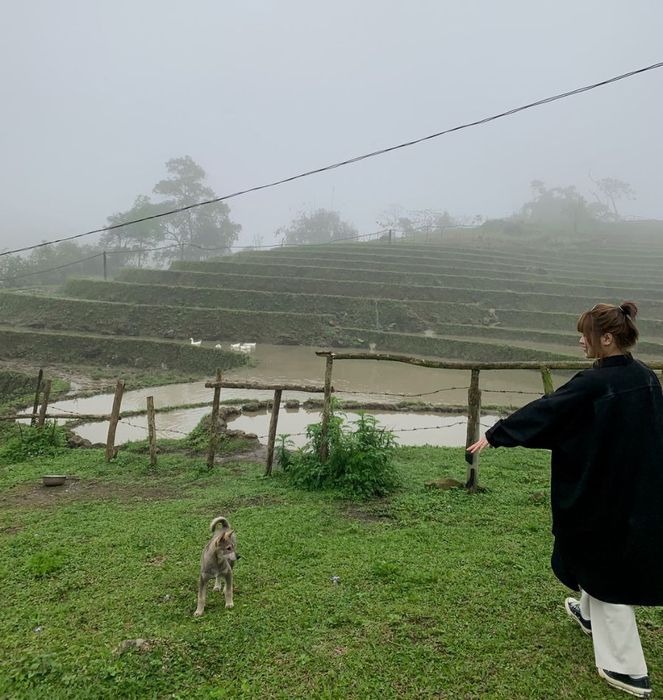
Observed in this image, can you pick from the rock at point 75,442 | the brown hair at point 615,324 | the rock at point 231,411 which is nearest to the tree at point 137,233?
the rock at point 231,411

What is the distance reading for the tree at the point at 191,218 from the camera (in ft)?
180

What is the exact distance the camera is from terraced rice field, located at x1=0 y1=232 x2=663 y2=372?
22.3m

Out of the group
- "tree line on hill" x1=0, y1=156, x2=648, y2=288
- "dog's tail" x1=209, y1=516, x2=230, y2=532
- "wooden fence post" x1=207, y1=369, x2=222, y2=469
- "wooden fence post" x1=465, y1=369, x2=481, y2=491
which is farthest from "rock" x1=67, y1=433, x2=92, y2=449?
"tree line on hill" x1=0, y1=156, x2=648, y2=288

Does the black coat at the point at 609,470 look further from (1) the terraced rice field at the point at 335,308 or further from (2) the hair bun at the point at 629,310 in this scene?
(1) the terraced rice field at the point at 335,308

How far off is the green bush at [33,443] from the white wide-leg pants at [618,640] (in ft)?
28.8

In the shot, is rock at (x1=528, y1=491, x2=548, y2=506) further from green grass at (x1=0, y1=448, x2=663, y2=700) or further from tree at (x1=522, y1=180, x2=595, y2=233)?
tree at (x1=522, y1=180, x2=595, y2=233)

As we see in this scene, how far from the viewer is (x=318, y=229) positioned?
7025 cm

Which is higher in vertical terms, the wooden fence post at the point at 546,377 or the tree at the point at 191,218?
the tree at the point at 191,218

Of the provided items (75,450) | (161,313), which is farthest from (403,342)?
(75,450)

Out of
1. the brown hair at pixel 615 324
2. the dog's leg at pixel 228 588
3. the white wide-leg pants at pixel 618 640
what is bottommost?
the dog's leg at pixel 228 588

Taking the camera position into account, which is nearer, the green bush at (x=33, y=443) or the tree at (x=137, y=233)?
the green bush at (x=33, y=443)

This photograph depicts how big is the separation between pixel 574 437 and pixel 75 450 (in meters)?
8.80

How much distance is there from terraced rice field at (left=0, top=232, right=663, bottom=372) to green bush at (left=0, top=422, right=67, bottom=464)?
11562 mm

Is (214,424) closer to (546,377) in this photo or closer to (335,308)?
(546,377)
